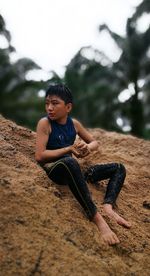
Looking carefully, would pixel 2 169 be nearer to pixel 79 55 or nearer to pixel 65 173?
pixel 65 173

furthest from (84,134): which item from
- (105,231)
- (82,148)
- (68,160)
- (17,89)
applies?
(17,89)

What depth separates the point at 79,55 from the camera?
15.8 metres

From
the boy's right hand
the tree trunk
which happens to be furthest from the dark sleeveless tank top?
the tree trunk

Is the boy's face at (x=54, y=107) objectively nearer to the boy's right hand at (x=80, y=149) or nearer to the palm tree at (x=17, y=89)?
the boy's right hand at (x=80, y=149)

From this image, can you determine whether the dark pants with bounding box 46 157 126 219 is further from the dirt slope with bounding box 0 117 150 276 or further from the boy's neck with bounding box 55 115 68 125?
the boy's neck with bounding box 55 115 68 125

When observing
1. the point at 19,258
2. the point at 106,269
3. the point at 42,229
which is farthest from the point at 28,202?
the point at 106,269

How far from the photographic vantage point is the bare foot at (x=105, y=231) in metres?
3.07

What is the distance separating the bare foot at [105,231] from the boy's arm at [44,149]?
54 cm

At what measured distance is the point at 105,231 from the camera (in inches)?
123

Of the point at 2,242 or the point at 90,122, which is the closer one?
the point at 2,242

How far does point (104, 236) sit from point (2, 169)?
852 millimetres

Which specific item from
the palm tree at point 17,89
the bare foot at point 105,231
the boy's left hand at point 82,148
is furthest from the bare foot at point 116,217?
the palm tree at point 17,89

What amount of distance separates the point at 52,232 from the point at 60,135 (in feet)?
3.15

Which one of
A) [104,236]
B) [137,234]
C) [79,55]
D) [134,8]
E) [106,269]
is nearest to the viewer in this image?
[106,269]
